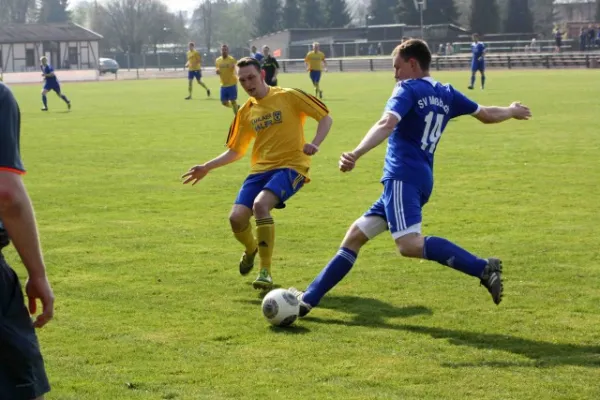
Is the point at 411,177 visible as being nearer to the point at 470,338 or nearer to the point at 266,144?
the point at 470,338

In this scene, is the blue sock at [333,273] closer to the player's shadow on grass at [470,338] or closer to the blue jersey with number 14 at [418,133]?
the player's shadow on grass at [470,338]

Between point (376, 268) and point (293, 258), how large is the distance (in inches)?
34.6

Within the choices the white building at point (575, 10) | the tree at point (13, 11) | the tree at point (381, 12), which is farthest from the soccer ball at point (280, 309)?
the tree at point (13, 11)

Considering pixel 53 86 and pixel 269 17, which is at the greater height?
pixel 269 17

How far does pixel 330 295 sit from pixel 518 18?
84.7m

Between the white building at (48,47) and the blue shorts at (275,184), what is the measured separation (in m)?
89.2

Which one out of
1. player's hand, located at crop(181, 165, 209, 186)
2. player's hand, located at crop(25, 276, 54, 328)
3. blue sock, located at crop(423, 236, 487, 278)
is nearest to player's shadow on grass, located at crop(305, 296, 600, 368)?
blue sock, located at crop(423, 236, 487, 278)

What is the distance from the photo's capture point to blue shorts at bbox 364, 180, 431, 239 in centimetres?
673

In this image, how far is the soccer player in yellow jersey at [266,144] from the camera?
8.33m

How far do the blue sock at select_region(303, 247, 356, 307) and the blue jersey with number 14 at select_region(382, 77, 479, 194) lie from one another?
2.00ft

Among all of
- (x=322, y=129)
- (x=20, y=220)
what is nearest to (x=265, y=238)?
(x=322, y=129)

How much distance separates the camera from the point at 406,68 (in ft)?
22.5

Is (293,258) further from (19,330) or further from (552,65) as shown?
(552,65)

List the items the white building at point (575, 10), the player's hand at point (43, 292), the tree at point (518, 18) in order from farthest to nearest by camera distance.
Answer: the white building at point (575, 10), the tree at point (518, 18), the player's hand at point (43, 292)
